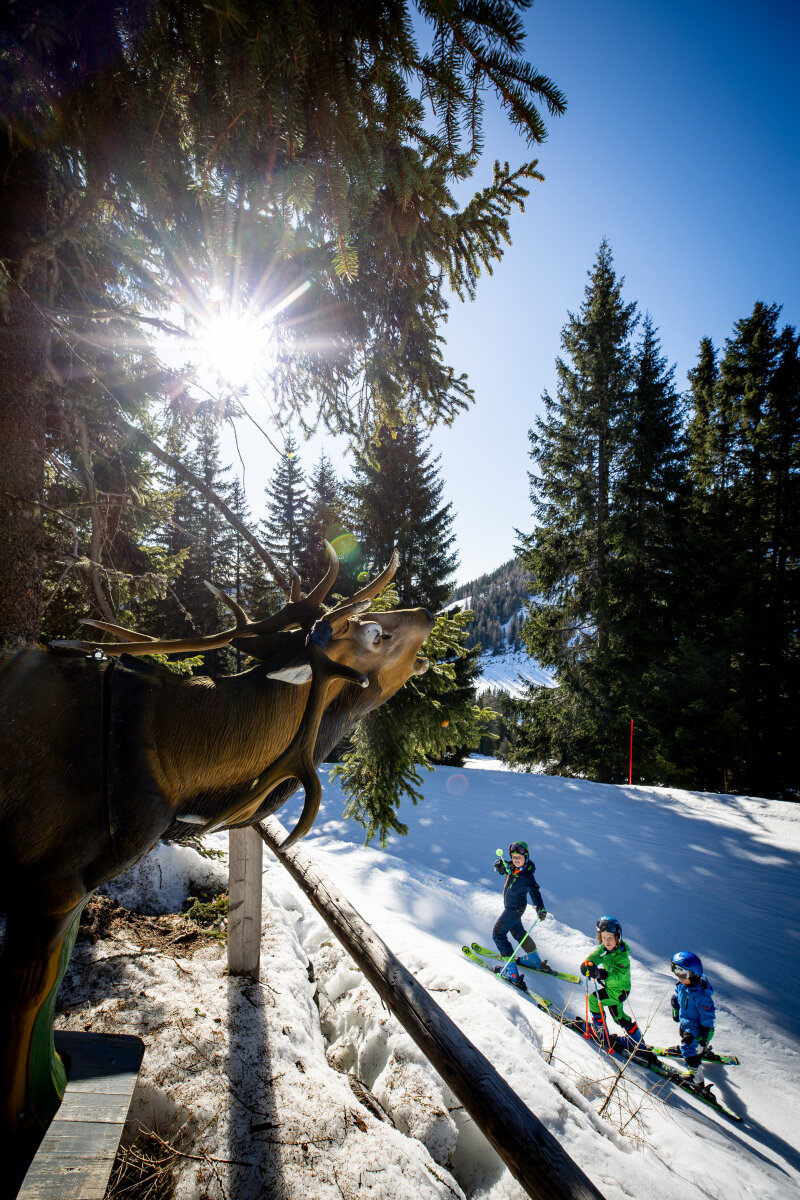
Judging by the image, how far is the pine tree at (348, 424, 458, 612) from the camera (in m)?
16.0

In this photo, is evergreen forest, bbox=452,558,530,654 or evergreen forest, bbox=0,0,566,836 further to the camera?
evergreen forest, bbox=452,558,530,654

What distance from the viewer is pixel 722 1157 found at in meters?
3.52

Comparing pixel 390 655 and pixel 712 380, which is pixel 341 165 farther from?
pixel 712 380

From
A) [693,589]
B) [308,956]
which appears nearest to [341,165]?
[308,956]

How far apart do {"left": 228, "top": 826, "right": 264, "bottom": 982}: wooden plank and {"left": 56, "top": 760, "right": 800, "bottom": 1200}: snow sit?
0.12 metres

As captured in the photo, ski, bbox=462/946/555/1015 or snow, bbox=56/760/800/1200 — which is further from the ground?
snow, bbox=56/760/800/1200

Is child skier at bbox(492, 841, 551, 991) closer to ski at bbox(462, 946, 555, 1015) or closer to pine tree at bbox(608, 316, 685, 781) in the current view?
ski at bbox(462, 946, 555, 1015)

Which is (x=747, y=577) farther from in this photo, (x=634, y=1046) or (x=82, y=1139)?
(x=82, y=1139)

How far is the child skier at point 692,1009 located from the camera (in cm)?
484

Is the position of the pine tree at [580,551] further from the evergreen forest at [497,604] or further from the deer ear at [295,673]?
the evergreen forest at [497,604]

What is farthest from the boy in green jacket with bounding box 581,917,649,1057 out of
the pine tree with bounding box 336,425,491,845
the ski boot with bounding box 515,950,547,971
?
the pine tree with bounding box 336,425,491,845

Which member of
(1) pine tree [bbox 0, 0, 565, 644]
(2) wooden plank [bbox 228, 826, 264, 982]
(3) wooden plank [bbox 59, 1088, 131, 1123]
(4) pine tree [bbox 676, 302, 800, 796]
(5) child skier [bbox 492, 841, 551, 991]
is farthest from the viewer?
(4) pine tree [bbox 676, 302, 800, 796]

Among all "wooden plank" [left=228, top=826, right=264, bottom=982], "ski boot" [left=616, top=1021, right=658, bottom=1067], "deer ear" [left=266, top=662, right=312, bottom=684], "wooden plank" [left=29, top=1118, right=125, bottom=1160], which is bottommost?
"ski boot" [left=616, top=1021, right=658, bottom=1067]

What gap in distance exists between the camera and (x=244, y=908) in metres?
3.28
